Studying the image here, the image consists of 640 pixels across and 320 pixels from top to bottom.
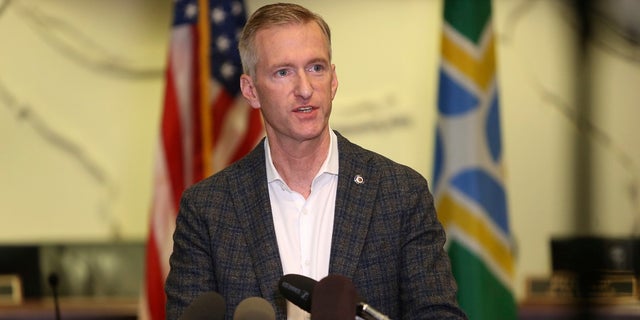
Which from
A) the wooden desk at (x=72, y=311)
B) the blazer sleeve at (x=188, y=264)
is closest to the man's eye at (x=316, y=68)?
the blazer sleeve at (x=188, y=264)

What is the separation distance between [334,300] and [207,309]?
0.21 metres

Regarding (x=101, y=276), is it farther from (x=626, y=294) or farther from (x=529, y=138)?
(x=626, y=294)

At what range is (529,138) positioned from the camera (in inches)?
241

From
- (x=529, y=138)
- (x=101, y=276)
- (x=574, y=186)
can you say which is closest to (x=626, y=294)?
(x=529, y=138)

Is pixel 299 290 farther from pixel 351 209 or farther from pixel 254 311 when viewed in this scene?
pixel 351 209

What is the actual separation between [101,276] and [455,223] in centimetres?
247

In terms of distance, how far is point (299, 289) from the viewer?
1.61 m

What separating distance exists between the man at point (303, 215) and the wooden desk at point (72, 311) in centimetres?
331

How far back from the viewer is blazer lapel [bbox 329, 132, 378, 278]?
220 cm

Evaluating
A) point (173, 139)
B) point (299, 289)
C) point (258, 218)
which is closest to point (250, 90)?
point (258, 218)

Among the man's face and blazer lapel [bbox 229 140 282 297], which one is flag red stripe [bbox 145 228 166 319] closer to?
blazer lapel [bbox 229 140 282 297]

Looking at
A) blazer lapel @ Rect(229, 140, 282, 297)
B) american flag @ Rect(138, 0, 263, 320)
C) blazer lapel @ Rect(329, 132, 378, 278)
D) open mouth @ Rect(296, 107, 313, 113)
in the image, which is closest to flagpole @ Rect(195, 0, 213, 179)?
american flag @ Rect(138, 0, 263, 320)

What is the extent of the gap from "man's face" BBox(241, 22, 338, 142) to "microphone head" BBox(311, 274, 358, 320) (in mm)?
748

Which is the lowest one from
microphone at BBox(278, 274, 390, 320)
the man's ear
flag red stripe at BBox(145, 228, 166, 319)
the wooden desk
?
the wooden desk
